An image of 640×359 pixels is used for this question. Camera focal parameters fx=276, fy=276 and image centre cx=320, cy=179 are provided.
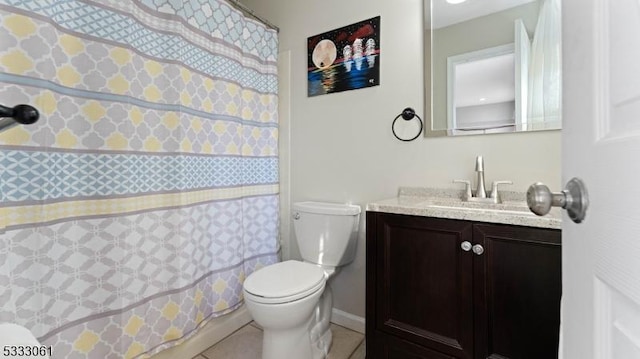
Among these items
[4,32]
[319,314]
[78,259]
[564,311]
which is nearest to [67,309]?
[78,259]

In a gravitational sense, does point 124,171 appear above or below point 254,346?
above

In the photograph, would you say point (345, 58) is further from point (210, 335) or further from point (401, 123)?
point (210, 335)

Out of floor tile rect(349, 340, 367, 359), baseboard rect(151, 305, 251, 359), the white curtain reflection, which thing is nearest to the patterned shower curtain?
baseboard rect(151, 305, 251, 359)

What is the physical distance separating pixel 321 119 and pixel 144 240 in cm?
121

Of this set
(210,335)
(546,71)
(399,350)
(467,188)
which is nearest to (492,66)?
(546,71)

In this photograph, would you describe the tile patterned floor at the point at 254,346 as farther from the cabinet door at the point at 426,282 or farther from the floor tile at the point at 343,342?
the cabinet door at the point at 426,282

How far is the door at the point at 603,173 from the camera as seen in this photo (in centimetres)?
31

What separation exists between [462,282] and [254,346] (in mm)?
1194

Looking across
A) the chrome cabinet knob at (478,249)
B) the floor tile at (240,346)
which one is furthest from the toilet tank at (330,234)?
the chrome cabinet knob at (478,249)

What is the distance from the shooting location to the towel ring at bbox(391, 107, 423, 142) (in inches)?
59.7

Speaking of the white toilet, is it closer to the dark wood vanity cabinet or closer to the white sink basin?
the dark wood vanity cabinet

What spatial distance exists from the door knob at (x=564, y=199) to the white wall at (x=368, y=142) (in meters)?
0.99

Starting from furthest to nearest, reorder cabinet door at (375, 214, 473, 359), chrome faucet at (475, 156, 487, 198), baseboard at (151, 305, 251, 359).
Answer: baseboard at (151, 305, 251, 359) < chrome faucet at (475, 156, 487, 198) < cabinet door at (375, 214, 473, 359)

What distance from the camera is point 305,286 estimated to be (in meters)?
1.24
